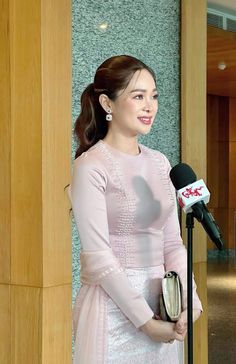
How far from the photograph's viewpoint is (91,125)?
2.00 m

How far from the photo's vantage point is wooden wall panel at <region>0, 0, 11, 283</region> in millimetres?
3053

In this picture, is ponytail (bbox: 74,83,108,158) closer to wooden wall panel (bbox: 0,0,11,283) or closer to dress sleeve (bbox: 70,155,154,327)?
dress sleeve (bbox: 70,155,154,327)

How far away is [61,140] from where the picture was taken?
3018 mm

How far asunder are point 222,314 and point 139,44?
382 centimetres

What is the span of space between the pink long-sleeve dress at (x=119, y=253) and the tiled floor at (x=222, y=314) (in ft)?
9.86

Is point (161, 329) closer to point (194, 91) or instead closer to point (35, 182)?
point (35, 182)

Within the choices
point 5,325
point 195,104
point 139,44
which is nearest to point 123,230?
point 5,325

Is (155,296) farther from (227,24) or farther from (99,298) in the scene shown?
(227,24)

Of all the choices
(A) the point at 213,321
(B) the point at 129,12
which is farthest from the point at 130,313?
(A) the point at 213,321

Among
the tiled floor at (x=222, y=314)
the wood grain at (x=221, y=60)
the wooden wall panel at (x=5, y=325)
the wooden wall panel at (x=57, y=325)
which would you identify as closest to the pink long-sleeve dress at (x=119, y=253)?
the wooden wall panel at (x=57, y=325)

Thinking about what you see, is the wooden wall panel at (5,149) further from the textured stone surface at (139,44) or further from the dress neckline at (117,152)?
the dress neckline at (117,152)

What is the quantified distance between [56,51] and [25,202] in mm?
662

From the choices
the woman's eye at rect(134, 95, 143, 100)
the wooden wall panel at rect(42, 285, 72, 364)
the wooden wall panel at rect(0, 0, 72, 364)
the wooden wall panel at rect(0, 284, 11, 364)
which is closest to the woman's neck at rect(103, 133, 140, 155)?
the woman's eye at rect(134, 95, 143, 100)

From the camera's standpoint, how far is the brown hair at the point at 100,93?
1.93 meters
